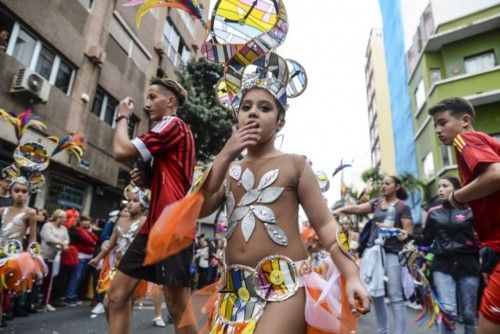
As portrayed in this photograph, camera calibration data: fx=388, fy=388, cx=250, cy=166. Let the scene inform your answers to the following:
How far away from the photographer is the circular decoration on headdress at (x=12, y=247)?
4.79 meters

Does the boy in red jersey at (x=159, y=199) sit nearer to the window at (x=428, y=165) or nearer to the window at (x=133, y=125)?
the window at (x=133, y=125)

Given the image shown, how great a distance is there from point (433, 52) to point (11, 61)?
59.7 feet

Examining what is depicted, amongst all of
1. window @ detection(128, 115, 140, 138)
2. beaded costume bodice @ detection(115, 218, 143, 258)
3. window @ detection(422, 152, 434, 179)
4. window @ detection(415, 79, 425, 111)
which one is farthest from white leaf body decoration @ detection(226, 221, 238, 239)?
window @ detection(415, 79, 425, 111)

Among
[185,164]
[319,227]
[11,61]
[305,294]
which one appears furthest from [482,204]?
[11,61]

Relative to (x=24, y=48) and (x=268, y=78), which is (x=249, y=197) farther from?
(x=24, y=48)

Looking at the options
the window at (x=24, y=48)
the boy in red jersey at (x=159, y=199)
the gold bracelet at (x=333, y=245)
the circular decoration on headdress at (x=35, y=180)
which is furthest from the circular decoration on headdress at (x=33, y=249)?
the window at (x=24, y=48)

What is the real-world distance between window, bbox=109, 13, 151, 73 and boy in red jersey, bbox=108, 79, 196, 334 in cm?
1457

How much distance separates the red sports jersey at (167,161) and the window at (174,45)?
18512 millimetres

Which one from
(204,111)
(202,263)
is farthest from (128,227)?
(204,111)

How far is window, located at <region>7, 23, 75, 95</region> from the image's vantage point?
10.9 m

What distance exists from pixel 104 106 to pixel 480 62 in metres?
16.6

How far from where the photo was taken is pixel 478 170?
7.39ft

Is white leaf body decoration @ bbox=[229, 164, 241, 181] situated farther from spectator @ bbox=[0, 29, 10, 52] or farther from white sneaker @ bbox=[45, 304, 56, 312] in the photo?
spectator @ bbox=[0, 29, 10, 52]

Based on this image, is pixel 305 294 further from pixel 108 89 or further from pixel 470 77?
A: pixel 470 77
